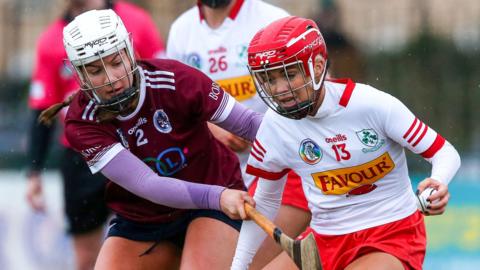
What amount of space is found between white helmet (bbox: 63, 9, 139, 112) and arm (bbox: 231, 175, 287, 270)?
70 centimetres

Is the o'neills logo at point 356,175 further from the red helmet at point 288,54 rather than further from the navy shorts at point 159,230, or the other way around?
the navy shorts at point 159,230

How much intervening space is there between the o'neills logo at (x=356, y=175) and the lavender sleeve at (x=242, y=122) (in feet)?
1.33

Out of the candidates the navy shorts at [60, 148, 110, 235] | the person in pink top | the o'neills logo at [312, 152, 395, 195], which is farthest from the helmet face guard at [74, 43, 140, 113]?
the navy shorts at [60, 148, 110, 235]

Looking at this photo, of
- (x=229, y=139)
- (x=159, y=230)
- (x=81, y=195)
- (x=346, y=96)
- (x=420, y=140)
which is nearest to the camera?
(x=420, y=140)

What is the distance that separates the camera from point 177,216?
516cm

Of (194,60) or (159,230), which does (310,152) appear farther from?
(194,60)

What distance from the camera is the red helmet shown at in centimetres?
455

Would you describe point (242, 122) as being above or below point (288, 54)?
below

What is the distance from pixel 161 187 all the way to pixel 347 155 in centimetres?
81

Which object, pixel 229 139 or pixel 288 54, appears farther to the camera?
pixel 229 139

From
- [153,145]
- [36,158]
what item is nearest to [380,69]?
[36,158]

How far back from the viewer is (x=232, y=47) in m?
A: 6.08

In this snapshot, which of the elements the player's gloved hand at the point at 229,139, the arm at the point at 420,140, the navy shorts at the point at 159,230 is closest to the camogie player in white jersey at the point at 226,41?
the player's gloved hand at the point at 229,139

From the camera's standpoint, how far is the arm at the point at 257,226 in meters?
4.83
